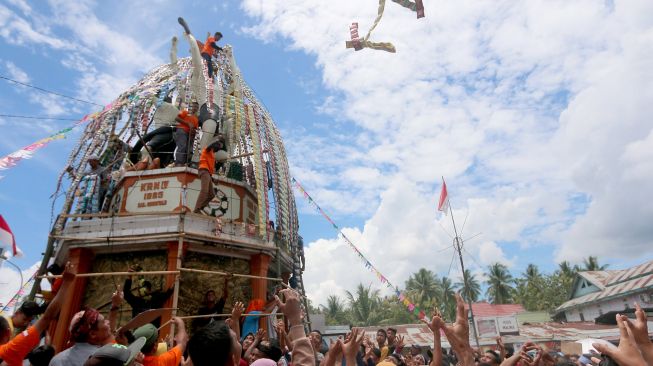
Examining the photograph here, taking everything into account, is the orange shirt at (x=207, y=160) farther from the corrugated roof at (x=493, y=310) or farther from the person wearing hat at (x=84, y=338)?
the corrugated roof at (x=493, y=310)

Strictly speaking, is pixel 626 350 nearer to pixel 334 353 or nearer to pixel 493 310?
pixel 334 353

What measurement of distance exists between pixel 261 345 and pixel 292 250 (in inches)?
366

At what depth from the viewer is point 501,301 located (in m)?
51.5

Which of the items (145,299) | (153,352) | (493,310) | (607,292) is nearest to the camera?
(153,352)

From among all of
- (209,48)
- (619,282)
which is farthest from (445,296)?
(209,48)

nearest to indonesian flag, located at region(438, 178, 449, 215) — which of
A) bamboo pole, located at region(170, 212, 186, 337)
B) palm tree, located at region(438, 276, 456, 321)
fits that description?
bamboo pole, located at region(170, 212, 186, 337)

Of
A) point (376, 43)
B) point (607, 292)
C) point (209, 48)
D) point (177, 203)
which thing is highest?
point (209, 48)

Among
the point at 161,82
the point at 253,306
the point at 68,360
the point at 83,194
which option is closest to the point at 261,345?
the point at 68,360

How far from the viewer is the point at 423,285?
2099 inches

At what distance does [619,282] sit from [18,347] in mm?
35298

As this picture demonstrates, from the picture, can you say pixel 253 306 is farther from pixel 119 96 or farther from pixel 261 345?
pixel 119 96

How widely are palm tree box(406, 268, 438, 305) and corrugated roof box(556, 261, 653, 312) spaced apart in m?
20.3

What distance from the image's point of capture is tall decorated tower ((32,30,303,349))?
10.1 metres

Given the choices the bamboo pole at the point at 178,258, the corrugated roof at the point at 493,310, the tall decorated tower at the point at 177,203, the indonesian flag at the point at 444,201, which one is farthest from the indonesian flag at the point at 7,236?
the corrugated roof at the point at 493,310
